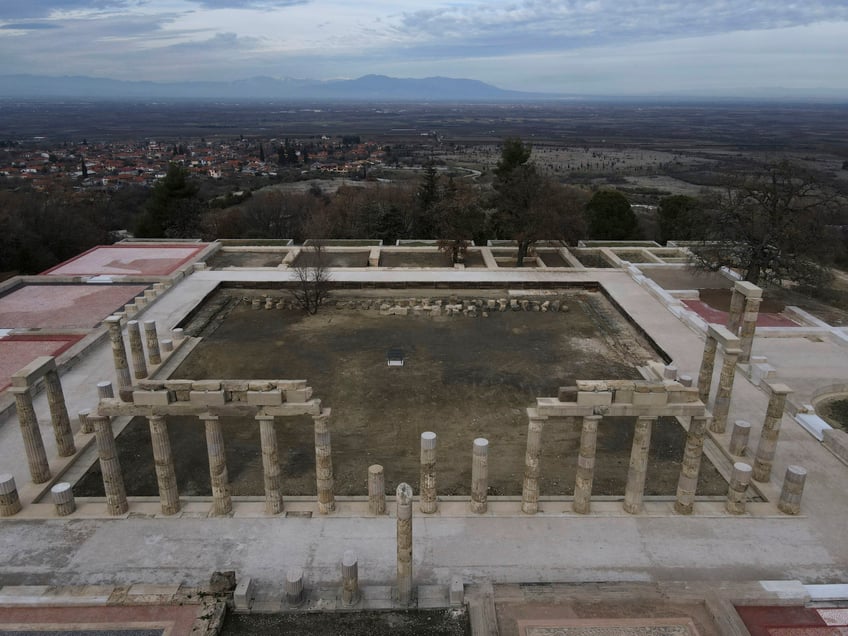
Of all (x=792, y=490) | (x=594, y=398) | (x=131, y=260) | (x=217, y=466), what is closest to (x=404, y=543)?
(x=217, y=466)

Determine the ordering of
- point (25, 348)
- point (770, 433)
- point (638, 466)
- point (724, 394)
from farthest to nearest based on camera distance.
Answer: point (25, 348)
point (724, 394)
point (770, 433)
point (638, 466)

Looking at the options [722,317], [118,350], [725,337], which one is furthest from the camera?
[722,317]

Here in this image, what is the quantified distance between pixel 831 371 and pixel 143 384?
61.7 feet

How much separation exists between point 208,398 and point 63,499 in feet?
11.7

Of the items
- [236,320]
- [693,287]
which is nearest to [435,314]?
[236,320]

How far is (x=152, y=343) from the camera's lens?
18.2 m

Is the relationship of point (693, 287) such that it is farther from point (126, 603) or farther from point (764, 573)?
point (126, 603)

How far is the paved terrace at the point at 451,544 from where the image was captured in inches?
412

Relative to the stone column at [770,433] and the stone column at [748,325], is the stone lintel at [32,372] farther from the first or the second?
the stone column at [748,325]

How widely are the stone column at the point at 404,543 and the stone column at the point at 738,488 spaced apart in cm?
663

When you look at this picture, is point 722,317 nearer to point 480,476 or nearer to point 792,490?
point 792,490

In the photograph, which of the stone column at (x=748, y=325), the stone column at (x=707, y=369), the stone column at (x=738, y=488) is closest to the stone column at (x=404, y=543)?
the stone column at (x=738, y=488)

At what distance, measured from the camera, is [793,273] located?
74.9ft

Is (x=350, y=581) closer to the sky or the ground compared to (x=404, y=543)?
closer to the ground
